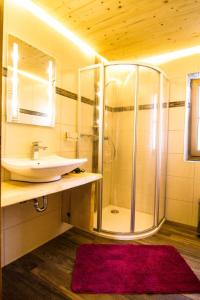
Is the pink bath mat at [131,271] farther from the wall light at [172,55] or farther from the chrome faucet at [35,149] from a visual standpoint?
the wall light at [172,55]

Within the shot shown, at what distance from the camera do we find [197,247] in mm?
1979

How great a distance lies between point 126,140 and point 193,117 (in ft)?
2.92

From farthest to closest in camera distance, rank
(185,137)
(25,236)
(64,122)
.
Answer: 1. (185,137)
2. (64,122)
3. (25,236)

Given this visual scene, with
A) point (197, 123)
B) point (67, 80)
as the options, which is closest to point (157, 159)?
point (197, 123)

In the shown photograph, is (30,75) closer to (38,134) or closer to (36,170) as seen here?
(38,134)

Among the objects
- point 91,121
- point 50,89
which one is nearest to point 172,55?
point 91,121

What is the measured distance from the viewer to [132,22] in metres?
1.88

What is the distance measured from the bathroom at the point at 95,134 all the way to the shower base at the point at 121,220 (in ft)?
0.05

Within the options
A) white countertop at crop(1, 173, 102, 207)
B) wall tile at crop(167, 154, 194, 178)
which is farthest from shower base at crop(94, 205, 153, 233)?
white countertop at crop(1, 173, 102, 207)

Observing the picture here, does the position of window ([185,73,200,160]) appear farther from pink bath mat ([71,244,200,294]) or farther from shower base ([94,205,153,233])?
pink bath mat ([71,244,200,294])

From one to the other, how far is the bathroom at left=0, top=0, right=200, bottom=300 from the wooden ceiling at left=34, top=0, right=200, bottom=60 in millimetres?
12

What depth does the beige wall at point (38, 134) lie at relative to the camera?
1.58m

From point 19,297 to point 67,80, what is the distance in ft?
6.41

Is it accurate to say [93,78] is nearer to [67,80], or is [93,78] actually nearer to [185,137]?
[67,80]
